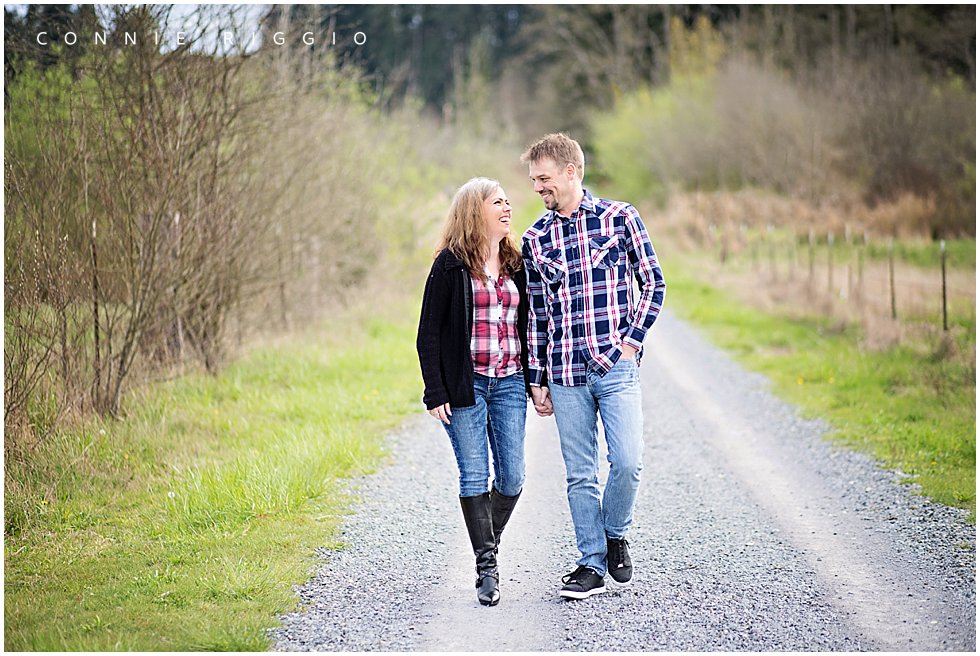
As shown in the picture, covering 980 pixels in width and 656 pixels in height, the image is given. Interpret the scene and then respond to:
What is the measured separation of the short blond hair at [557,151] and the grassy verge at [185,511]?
2.25 meters

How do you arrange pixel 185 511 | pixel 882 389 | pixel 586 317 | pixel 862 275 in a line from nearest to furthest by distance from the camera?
pixel 586 317 < pixel 185 511 < pixel 882 389 < pixel 862 275

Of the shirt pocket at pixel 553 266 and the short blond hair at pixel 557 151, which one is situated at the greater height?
the short blond hair at pixel 557 151

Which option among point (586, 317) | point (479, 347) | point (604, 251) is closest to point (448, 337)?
point (479, 347)

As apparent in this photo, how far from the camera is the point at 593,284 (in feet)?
13.7

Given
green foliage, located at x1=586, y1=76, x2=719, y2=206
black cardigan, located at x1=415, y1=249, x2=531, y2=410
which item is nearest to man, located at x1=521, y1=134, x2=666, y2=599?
black cardigan, located at x1=415, y1=249, x2=531, y2=410

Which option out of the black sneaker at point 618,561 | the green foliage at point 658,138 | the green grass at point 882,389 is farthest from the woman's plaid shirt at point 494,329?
the green foliage at point 658,138

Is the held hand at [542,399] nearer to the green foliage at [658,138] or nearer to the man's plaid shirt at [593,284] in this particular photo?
the man's plaid shirt at [593,284]

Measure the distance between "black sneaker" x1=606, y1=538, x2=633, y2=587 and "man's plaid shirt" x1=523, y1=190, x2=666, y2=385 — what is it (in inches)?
31.2

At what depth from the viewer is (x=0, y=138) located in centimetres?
612

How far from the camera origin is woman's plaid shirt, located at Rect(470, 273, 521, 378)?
13.9 ft

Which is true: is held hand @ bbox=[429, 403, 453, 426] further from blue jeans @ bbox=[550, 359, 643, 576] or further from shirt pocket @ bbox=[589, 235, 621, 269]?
shirt pocket @ bbox=[589, 235, 621, 269]

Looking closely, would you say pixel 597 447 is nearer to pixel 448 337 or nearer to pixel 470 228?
pixel 448 337

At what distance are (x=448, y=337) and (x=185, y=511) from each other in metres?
2.37

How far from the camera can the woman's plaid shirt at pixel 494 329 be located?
4238 millimetres
